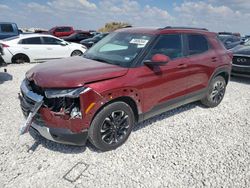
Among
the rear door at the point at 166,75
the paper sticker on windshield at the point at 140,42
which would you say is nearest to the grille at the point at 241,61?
the rear door at the point at 166,75

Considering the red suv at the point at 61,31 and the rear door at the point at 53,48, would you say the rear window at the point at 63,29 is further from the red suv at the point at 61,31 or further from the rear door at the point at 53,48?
the rear door at the point at 53,48

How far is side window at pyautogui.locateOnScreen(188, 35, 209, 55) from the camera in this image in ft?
14.5

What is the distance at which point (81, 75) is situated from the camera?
303 centimetres

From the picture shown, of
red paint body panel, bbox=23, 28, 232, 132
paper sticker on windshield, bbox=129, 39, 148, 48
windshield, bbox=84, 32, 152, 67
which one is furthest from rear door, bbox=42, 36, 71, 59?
paper sticker on windshield, bbox=129, 39, 148, 48

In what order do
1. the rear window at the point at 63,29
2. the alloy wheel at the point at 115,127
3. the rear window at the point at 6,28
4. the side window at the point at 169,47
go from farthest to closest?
the rear window at the point at 63,29
the rear window at the point at 6,28
the side window at the point at 169,47
the alloy wheel at the point at 115,127

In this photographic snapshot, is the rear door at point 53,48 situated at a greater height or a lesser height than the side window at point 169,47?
lesser

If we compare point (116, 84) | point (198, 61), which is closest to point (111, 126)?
point (116, 84)

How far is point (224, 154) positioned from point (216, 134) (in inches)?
26.0

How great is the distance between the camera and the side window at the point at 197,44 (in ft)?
14.5

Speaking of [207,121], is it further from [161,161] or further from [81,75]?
[81,75]

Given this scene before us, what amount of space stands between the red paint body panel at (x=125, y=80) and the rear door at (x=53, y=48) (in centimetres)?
726

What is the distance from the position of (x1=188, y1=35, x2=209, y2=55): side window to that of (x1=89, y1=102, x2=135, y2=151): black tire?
1.91m

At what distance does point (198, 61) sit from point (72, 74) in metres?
2.61

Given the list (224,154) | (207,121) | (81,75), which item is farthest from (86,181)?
(207,121)
